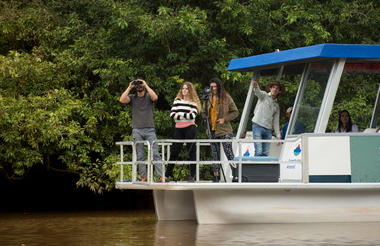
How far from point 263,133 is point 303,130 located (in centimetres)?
72

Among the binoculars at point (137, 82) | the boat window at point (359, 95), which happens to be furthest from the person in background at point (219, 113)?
the boat window at point (359, 95)

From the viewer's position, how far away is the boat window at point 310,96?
14.3 meters

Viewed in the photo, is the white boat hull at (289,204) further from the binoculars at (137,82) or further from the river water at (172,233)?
the binoculars at (137,82)

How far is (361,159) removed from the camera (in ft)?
45.6

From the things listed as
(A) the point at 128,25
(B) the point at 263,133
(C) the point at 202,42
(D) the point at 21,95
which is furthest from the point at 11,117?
(B) the point at 263,133

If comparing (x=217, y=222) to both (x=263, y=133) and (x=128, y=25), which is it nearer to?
(x=263, y=133)

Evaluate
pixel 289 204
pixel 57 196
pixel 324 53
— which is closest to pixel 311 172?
pixel 289 204

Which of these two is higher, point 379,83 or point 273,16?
point 273,16

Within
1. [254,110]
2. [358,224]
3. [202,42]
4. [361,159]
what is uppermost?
[202,42]

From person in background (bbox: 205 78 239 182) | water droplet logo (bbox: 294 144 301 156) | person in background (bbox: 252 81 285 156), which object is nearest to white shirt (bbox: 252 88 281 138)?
person in background (bbox: 252 81 285 156)

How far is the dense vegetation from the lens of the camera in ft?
60.9

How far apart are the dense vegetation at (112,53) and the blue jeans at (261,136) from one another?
4227 millimetres

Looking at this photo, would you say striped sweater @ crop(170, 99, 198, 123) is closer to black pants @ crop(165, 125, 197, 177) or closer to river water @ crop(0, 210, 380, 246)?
black pants @ crop(165, 125, 197, 177)

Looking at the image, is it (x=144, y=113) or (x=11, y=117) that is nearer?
(x=144, y=113)
